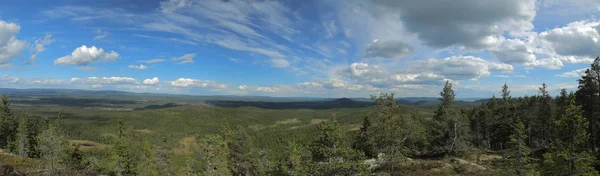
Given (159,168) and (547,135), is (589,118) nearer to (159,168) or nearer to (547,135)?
(547,135)

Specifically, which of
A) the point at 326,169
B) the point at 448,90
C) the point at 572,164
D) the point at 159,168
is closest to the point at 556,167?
the point at 572,164

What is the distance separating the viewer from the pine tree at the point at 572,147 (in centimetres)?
2719

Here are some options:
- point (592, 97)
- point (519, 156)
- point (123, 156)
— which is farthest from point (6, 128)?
point (592, 97)

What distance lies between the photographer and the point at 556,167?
29094mm

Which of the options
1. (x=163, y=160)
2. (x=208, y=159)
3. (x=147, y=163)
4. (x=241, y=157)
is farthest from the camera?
(x=163, y=160)

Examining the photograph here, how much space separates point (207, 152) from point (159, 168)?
82.1 feet

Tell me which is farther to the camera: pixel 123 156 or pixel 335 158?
pixel 123 156

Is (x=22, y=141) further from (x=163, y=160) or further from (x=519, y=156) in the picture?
(x=519, y=156)

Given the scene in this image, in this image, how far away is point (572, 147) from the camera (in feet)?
91.7

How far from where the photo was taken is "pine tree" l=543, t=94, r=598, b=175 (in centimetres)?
2719

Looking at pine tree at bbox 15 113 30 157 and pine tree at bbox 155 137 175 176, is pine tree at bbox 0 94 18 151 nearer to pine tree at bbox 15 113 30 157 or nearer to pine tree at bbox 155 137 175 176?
pine tree at bbox 15 113 30 157

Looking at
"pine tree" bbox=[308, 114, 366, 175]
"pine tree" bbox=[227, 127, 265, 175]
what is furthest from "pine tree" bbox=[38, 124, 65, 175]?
"pine tree" bbox=[308, 114, 366, 175]

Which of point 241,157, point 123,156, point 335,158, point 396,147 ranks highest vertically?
point 335,158

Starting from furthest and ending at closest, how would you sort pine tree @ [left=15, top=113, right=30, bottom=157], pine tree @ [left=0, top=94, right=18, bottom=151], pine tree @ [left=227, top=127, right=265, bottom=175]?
pine tree @ [left=0, top=94, right=18, bottom=151] < pine tree @ [left=15, top=113, right=30, bottom=157] < pine tree @ [left=227, top=127, right=265, bottom=175]
